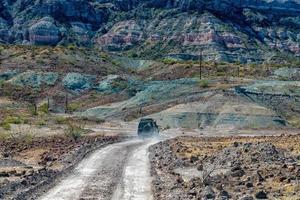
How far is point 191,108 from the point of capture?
105 metres

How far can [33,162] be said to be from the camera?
49.9 metres

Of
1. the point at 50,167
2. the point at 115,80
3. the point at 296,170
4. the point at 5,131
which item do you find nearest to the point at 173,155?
the point at 50,167

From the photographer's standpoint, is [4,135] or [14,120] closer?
[4,135]

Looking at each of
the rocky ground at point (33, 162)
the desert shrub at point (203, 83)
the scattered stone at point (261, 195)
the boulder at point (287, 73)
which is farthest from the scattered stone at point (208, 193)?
the boulder at point (287, 73)

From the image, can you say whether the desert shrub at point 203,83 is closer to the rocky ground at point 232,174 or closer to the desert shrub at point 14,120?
the desert shrub at point 14,120

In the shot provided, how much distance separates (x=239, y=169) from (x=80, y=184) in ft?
30.9

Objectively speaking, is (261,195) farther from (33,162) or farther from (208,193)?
(33,162)

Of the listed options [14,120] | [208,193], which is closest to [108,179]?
[208,193]

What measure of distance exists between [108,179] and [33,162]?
49.1 feet

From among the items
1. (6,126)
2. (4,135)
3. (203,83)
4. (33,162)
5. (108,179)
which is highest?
(108,179)

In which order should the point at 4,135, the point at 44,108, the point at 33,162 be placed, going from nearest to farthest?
the point at 33,162, the point at 4,135, the point at 44,108

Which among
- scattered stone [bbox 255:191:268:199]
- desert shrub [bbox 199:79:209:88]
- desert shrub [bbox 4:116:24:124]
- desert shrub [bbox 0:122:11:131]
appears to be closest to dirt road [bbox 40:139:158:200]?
scattered stone [bbox 255:191:268:199]

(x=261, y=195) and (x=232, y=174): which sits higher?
(x=261, y=195)

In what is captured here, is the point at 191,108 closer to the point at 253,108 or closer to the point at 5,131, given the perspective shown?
the point at 253,108
